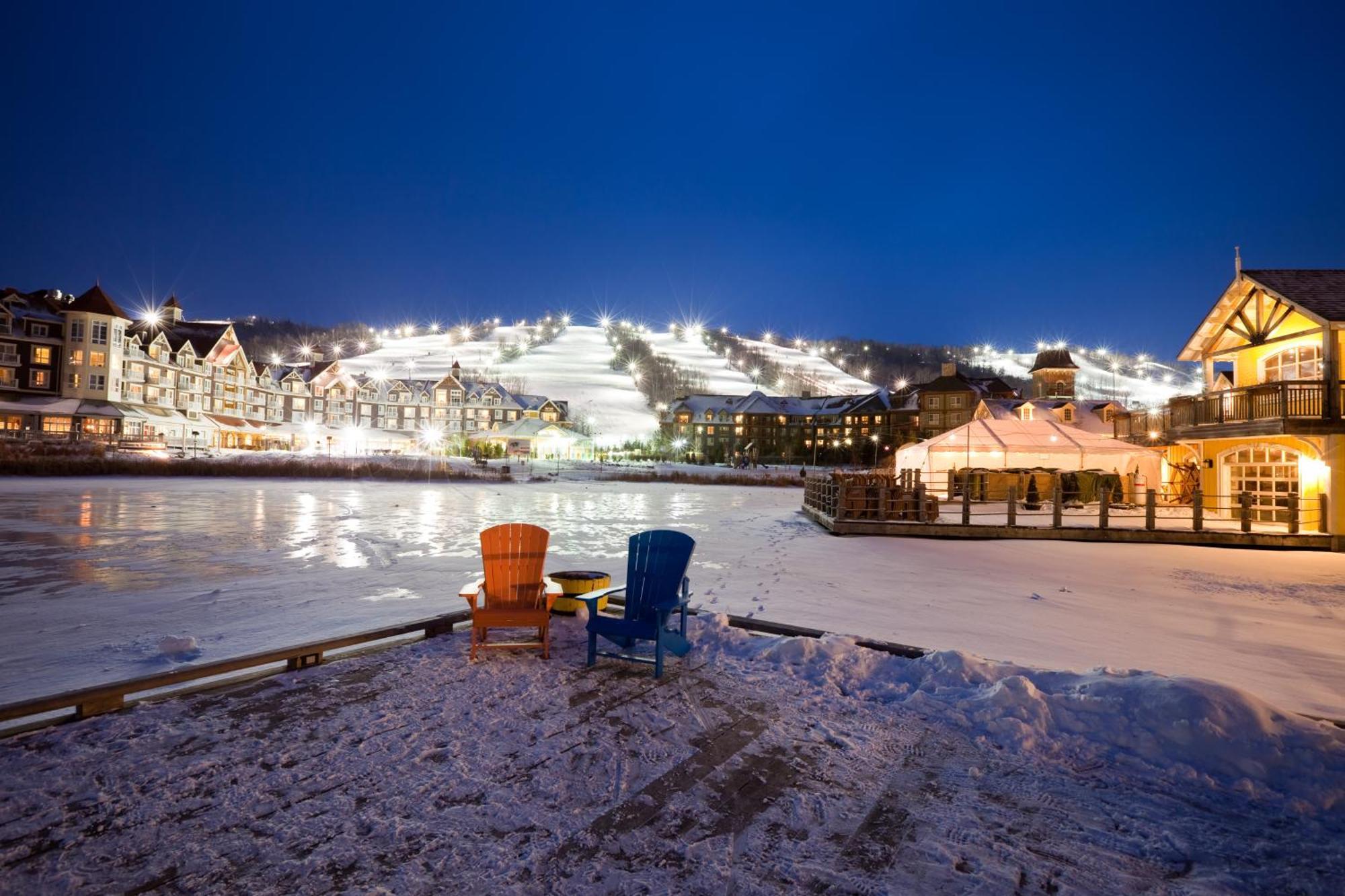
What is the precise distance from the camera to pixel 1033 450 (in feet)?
68.3

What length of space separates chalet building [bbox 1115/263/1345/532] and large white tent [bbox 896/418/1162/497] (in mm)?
1413

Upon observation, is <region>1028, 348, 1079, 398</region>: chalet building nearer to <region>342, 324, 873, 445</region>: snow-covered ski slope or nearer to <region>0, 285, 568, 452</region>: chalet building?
<region>342, 324, 873, 445</region>: snow-covered ski slope

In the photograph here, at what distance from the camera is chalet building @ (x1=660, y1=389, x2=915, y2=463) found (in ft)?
261

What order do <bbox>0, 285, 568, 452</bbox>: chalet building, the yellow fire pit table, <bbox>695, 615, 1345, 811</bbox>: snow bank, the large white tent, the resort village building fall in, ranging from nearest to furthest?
<bbox>695, 615, 1345, 811</bbox>: snow bank < the yellow fire pit table < the large white tent < <bbox>0, 285, 568, 452</bbox>: chalet building < the resort village building

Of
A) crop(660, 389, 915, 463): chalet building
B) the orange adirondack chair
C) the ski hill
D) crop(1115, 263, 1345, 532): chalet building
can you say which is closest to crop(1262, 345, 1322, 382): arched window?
crop(1115, 263, 1345, 532): chalet building

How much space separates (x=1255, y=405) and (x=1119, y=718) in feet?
58.6

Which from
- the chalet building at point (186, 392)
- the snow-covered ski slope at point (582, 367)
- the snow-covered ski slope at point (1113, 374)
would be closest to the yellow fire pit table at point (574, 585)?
the chalet building at point (186, 392)

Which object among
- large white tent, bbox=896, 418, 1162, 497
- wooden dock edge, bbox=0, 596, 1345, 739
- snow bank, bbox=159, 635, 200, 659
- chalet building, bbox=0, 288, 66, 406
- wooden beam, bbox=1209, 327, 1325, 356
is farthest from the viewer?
chalet building, bbox=0, 288, 66, 406

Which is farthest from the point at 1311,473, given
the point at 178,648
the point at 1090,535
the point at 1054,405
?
the point at 1054,405

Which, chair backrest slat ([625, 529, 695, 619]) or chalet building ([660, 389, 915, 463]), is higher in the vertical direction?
chalet building ([660, 389, 915, 463])

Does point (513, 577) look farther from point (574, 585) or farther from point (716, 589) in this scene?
point (716, 589)

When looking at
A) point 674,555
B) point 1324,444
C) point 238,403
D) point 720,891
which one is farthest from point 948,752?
point 238,403

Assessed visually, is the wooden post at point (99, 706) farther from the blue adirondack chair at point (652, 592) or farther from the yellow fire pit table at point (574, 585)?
the yellow fire pit table at point (574, 585)

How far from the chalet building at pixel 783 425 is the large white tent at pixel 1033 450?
183 ft
